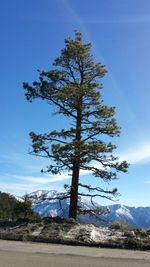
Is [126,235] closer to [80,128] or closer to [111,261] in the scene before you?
[111,261]

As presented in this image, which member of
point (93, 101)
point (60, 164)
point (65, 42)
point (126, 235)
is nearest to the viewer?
point (126, 235)

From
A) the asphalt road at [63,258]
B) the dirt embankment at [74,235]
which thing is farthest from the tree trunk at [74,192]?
the asphalt road at [63,258]

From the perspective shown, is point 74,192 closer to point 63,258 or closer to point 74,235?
point 74,235

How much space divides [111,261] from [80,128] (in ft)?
46.0

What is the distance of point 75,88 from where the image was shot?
24.1 metres

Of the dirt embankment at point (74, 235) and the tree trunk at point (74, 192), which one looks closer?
the dirt embankment at point (74, 235)

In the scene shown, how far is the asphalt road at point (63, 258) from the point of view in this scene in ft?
34.1

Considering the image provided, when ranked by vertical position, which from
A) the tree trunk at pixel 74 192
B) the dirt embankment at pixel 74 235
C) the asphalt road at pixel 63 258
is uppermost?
the tree trunk at pixel 74 192

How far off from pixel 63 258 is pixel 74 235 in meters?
5.11

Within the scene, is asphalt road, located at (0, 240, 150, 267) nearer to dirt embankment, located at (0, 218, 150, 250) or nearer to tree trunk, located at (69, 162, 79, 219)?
dirt embankment, located at (0, 218, 150, 250)

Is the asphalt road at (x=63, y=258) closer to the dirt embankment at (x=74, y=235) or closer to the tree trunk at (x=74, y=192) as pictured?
the dirt embankment at (x=74, y=235)

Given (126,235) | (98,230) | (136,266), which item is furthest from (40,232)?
(136,266)

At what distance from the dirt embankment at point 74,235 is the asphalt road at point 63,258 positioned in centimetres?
194

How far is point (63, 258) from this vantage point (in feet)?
37.6
